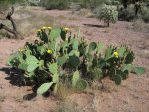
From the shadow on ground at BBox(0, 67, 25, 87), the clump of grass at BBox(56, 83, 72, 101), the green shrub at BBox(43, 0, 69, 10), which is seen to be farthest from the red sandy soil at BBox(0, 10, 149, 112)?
the green shrub at BBox(43, 0, 69, 10)

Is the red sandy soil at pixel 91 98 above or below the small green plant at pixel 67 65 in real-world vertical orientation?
below

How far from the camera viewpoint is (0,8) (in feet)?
64.5

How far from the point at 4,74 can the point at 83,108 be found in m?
2.98

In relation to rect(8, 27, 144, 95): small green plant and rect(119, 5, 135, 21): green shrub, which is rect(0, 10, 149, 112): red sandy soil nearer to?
rect(8, 27, 144, 95): small green plant

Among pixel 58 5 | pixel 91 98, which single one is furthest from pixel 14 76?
pixel 58 5

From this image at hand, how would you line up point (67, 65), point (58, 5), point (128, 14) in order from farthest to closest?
point (58, 5) < point (128, 14) < point (67, 65)

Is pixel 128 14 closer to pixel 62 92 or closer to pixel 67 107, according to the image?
pixel 62 92

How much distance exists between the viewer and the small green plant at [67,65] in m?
8.48

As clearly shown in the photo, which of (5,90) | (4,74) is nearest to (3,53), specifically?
(4,74)

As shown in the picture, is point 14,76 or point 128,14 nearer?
point 14,76

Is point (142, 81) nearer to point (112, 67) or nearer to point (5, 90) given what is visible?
point (112, 67)

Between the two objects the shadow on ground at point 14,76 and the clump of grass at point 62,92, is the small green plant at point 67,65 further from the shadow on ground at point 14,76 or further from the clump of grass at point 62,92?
the shadow on ground at point 14,76

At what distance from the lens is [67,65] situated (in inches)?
356

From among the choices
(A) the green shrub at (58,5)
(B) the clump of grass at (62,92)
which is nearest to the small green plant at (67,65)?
(B) the clump of grass at (62,92)
